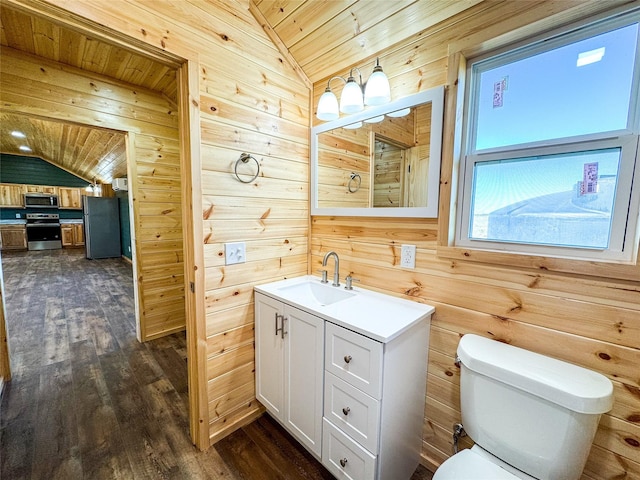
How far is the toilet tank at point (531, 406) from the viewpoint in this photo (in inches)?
33.6

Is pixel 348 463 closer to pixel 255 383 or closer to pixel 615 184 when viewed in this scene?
pixel 255 383

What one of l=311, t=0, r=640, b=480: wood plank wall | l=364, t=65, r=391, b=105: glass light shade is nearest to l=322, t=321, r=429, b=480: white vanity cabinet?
l=311, t=0, r=640, b=480: wood plank wall

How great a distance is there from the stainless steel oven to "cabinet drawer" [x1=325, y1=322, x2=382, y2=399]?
1066 centimetres

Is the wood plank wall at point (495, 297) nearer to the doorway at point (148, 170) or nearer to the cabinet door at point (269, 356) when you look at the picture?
the cabinet door at point (269, 356)

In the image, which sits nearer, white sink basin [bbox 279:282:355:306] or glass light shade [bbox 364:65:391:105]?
glass light shade [bbox 364:65:391:105]

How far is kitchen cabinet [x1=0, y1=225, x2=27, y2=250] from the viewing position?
7418 mm

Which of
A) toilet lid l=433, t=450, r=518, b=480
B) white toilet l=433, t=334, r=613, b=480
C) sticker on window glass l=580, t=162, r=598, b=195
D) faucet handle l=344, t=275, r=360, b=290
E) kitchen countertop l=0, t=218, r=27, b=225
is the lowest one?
toilet lid l=433, t=450, r=518, b=480

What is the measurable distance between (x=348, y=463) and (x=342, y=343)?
1.79 feet

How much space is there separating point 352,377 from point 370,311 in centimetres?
32

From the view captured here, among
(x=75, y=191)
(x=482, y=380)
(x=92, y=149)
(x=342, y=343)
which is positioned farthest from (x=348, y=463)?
(x=75, y=191)

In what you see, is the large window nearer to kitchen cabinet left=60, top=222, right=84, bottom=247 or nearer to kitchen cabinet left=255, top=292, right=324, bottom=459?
kitchen cabinet left=255, top=292, right=324, bottom=459

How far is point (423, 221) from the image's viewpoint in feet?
4.63

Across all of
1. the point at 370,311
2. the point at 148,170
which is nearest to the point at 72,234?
the point at 148,170

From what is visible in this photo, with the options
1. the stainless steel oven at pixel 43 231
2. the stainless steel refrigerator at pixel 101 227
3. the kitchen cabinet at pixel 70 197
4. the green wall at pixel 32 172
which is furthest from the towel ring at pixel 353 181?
the green wall at pixel 32 172
